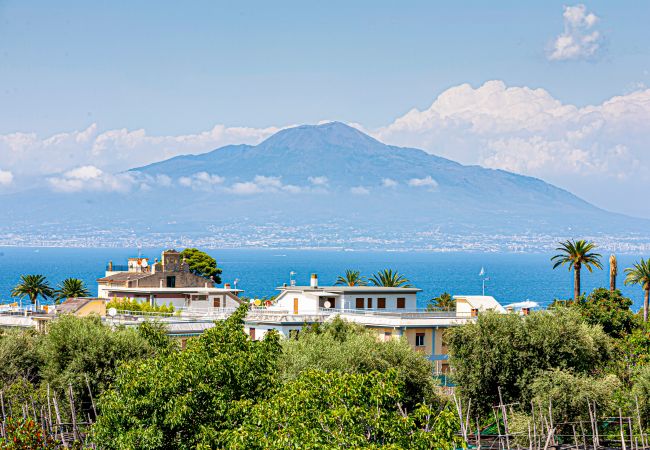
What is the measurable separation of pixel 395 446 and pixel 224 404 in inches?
358

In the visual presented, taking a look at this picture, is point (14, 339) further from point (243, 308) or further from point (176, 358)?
point (176, 358)

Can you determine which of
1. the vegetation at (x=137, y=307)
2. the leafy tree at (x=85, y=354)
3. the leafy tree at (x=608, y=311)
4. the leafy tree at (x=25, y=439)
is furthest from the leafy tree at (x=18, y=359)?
the leafy tree at (x=608, y=311)

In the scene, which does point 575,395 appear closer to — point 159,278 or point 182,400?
point 182,400

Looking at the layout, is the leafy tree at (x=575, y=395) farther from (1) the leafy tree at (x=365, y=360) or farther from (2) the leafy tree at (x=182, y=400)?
(2) the leafy tree at (x=182, y=400)

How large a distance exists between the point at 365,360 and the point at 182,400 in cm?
2394

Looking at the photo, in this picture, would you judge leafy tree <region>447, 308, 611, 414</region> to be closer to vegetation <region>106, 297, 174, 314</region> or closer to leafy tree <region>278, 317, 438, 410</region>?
leafy tree <region>278, 317, 438, 410</region>

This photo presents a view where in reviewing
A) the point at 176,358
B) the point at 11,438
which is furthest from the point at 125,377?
the point at 11,438

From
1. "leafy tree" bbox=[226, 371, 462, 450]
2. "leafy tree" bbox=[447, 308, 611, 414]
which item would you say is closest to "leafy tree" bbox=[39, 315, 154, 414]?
"leafy tree" bbox=[447, 308, 611, 414]

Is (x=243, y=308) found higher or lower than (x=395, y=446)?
higher

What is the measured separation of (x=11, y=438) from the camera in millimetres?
35344

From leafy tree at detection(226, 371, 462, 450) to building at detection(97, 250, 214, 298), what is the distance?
7174cm

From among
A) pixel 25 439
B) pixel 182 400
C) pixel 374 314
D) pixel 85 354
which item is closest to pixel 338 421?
pixel 182 400

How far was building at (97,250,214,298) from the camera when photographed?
105750 mm

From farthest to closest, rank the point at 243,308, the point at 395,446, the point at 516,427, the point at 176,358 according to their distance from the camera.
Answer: the point at 516,427
the point at 243,308
the point at 176,358
the point at 395,446
